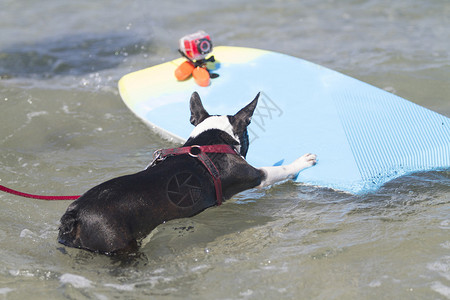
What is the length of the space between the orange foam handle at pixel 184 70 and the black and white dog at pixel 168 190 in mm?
1805

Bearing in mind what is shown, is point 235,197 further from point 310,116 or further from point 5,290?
point 5,290

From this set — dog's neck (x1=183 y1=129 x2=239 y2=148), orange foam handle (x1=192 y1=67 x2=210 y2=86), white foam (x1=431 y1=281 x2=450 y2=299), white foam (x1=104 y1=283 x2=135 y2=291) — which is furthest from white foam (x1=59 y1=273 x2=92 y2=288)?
orange foam handle (x1=192 y1=67 x2=210 y2=86)

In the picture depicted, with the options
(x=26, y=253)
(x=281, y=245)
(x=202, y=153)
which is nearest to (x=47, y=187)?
(x=26, y=253)

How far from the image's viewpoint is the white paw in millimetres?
4644

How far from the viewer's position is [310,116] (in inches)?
215

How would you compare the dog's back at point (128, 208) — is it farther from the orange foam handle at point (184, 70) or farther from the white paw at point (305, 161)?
the orange foam handle at point (184, 70)

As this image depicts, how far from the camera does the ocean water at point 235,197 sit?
3164 millimetres

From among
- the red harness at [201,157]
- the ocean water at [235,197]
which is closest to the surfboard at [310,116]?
the ocean water at [235,197]

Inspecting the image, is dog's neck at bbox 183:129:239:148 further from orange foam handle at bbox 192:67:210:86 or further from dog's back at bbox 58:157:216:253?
orange foam handle at bbox 192:67:210:86

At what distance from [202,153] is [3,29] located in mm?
7379

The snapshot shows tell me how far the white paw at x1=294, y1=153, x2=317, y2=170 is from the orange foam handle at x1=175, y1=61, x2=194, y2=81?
2128 millimetres

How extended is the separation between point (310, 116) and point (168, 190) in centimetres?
238

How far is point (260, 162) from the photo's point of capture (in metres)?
4.89

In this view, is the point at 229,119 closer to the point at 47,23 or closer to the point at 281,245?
the point at 281,245
